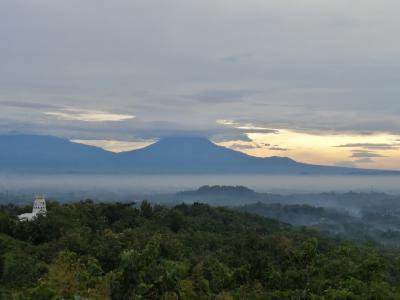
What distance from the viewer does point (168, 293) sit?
11.1 meters

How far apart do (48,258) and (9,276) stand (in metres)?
5.74

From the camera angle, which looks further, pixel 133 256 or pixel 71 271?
pixel 71 271

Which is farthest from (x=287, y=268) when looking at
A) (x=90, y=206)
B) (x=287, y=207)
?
(x=287, y=207)

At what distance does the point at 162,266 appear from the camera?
12.3 meters

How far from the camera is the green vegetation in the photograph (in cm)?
1154

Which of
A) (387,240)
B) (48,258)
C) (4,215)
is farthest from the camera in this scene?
(387,240)

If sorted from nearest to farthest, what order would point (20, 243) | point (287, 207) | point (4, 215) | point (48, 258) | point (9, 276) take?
point (9, 276)
point (48, 258)
point (20, 243)
point (4, 215)
point (287, 207)

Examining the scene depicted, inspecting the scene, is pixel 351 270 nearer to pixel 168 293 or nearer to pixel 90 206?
pixel 168 293

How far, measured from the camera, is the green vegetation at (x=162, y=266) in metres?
11.5

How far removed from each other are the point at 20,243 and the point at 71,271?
50.6ft

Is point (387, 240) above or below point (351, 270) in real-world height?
below

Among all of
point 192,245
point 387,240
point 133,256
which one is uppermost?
point 133,256

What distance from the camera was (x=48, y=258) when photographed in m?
25.8

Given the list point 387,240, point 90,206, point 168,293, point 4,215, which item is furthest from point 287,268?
point 387,240
